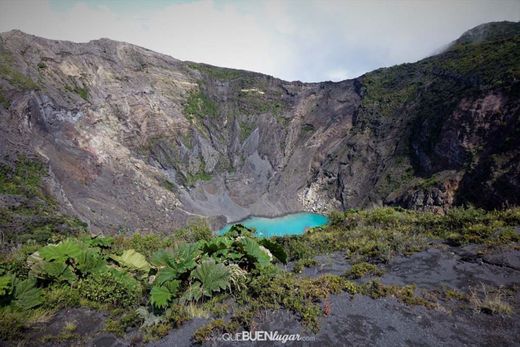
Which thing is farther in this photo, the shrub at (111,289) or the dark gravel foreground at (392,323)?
the shrub at (111,289)

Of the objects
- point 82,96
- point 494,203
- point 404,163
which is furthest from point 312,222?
point 82,96

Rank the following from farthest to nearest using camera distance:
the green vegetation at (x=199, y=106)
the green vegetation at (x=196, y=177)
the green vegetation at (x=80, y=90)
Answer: the green vegetation at (x=199, y=106)
the green vegetation at (x=196, y=177)
the green vegetation at (x=80, y=90)

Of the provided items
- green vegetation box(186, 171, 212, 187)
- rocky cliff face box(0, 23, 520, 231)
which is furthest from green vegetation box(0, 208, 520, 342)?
green vegetation box(186, 171, 212, 187)

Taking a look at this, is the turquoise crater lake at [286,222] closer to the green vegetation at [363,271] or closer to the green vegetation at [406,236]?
the green vegetation at [406,236]

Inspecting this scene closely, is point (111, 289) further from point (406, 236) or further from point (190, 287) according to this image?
point (406, 236)

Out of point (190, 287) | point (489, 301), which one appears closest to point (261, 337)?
point (190, 287)

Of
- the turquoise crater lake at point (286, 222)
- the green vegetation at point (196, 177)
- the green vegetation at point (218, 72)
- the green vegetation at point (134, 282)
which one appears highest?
the green vegetation at point (218, 72)

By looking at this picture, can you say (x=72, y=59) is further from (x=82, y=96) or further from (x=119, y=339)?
(x=119, y=339)

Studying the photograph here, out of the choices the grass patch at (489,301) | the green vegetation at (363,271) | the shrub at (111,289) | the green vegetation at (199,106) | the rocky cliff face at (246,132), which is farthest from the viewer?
the green vegetation at (199,106)

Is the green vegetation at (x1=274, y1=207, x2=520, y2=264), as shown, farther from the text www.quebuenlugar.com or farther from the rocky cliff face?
the rocky cliff face

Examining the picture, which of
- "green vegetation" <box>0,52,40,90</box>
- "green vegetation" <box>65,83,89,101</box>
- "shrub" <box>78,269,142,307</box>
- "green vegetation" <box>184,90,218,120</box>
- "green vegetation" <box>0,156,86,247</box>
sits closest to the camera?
"shrub" <box>78,269,142,307</box>

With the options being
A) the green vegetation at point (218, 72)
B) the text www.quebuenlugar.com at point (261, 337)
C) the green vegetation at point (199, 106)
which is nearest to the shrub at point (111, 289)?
the text www.quebuenlugar.com at point (261, 337)
